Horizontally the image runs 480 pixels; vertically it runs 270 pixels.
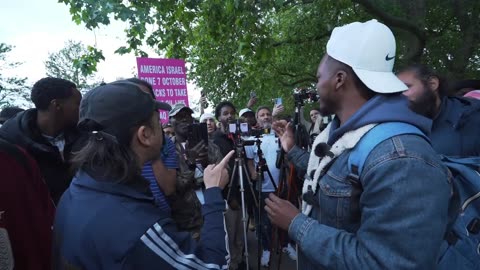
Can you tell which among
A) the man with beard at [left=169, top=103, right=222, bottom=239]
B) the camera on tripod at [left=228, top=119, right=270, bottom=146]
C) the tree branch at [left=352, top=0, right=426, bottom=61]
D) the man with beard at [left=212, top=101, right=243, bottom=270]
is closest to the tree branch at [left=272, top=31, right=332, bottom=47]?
the tree branch at [left=352, top=0, right=426, bottom=61]

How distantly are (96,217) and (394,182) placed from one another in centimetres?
101

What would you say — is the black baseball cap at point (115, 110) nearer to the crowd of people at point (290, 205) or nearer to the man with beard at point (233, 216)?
the crowd of people at point (290, 205)

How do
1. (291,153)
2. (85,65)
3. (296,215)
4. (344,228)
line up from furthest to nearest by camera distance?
(85,65)
(291,153)
(296,215)
(344,228)

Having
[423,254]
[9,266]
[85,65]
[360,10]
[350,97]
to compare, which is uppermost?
[360,10]

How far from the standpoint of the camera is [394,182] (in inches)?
47.0

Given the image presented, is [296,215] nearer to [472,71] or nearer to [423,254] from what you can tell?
[423,254]

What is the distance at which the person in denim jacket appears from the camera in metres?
1.17

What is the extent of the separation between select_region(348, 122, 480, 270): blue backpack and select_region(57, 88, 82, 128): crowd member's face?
7.72 ft

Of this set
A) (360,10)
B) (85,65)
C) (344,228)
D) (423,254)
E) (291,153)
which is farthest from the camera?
(360,10)

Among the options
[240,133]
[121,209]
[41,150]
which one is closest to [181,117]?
[240,133]

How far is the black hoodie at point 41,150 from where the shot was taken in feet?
8.46

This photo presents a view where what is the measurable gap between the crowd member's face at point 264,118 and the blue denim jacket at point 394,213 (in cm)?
453

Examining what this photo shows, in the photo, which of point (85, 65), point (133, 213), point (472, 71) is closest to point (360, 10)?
point (472, 71)

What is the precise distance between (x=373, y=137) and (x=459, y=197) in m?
0.50
